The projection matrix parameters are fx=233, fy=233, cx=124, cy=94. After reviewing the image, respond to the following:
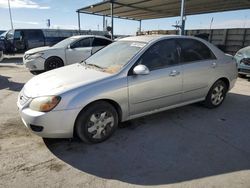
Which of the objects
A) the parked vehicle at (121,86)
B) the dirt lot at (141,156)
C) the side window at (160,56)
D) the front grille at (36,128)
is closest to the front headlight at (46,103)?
the parked vehicle at (121,86)

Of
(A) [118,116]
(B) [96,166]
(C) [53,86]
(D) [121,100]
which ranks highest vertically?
(C) [53,86]

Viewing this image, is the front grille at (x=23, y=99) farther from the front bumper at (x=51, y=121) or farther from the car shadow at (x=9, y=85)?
the car shadow at (x=9, y=85)

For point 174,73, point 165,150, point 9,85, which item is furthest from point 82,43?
point 165,150

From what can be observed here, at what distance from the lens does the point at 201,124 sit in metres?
4.34

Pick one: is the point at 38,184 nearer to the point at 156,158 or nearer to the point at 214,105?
the point at 156,158

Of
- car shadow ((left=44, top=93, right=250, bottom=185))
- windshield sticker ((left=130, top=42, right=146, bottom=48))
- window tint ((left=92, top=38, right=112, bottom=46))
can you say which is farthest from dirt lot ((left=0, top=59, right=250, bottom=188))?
window tint ((left=92, top=38, right=112, bottom=46))

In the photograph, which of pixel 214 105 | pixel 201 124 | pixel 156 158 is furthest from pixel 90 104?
pixel 214 105

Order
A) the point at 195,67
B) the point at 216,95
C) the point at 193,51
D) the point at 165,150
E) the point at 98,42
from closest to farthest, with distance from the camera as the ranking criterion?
the point at 165,150, the point at 195,67, the point at 193,51, the point at 216,95, the point at 98,42

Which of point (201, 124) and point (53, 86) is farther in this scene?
point (201, 124)

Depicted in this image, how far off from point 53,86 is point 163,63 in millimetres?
1898

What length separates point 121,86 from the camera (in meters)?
3.54

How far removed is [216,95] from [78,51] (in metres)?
6.01

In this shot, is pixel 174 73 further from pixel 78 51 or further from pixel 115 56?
pixel 78 51

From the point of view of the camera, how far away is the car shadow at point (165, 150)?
2.89 m
